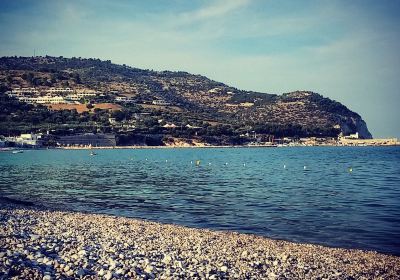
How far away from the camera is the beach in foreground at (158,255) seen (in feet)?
30.1

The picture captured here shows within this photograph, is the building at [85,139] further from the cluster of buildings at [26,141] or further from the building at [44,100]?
the building at [44,100]

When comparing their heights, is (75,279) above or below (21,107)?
below

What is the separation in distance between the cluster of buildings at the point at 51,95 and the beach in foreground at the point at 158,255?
171296 mm

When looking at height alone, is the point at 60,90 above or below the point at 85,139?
above

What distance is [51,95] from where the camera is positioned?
187375 millimetres

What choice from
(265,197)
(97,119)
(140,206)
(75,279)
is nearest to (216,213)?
(140,206)

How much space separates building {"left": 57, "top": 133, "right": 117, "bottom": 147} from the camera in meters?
141

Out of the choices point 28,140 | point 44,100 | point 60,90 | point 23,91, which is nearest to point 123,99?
point 60,90

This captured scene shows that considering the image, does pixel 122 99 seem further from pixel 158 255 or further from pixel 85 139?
pixel 158 255

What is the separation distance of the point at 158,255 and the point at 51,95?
190024mm

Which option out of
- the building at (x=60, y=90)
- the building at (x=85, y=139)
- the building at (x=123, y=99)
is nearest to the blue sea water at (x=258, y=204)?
the building at (x=85, y=139)

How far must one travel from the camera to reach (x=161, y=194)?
3011cm

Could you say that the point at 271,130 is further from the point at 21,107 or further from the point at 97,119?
the point at 21,107

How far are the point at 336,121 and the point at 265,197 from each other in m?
183
